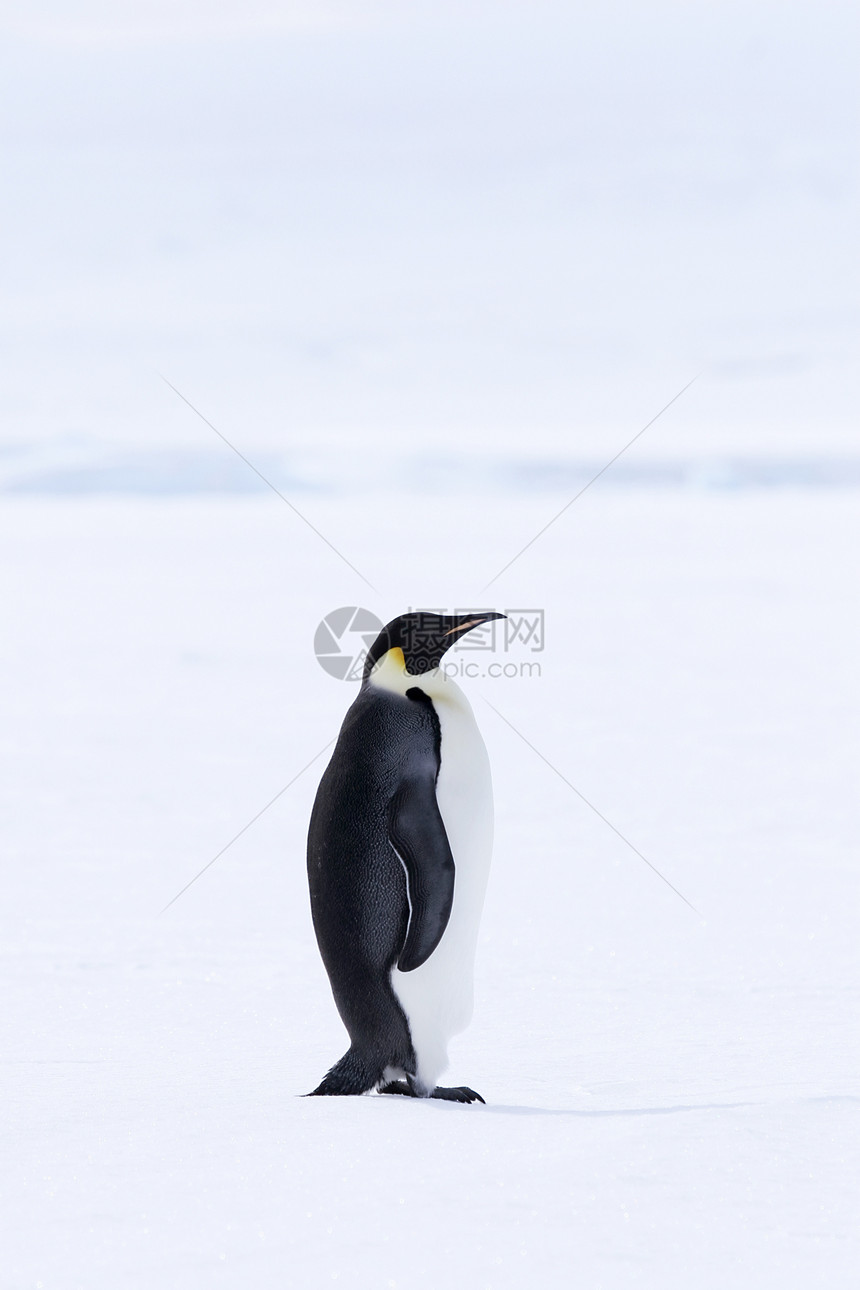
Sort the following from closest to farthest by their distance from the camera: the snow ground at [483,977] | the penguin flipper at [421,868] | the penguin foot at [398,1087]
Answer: the snow ground at [483,977] → the penguin flipper at [421,868] → the penguin foot at [398,1087]

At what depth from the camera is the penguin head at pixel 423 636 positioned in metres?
2.38

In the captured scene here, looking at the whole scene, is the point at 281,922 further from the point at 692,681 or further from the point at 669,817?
the point at 692,681

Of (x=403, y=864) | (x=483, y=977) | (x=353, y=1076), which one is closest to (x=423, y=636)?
(x=403, y=864)

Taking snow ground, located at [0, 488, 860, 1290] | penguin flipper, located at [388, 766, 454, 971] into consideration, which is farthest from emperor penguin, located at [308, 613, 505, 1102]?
snow ground, located at [0, 488, 860, 1290]

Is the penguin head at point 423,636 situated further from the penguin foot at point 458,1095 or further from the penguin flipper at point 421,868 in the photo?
the penguin foot at point 458,1095

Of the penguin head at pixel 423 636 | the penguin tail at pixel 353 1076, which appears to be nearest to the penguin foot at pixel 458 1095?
the penguin tail at pixel 353 1076

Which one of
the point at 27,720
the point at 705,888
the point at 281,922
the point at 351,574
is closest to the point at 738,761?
the point at 705,888

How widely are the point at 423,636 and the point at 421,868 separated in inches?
17.0

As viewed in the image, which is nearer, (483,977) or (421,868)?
(421,868)

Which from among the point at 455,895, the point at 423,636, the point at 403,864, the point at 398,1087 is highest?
the point at 423,636

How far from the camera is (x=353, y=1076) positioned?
7.59 feet

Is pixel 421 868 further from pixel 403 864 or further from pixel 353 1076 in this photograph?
pixel 353 1076

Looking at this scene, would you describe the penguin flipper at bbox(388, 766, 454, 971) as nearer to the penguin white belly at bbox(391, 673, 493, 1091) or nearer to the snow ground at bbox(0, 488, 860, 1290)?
the penguin white belly at bbox(391, 673, 493, 1091)

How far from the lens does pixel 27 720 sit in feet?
22.8
